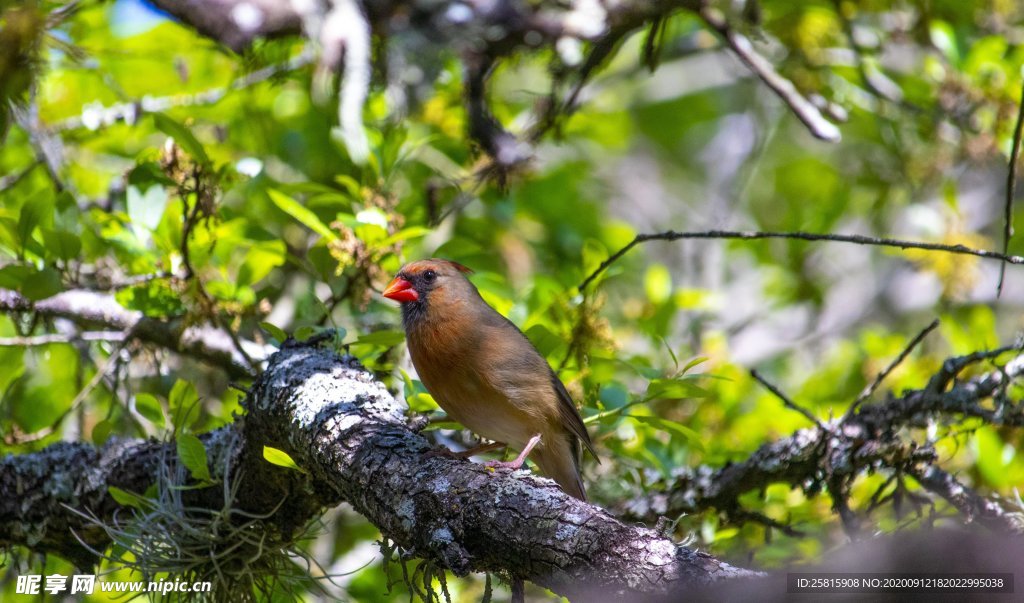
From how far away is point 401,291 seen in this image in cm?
414

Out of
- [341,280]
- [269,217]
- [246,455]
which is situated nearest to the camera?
[246,455]

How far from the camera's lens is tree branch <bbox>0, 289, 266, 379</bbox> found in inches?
162

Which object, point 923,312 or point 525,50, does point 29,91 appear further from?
point 923,312

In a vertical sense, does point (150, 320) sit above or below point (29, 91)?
below

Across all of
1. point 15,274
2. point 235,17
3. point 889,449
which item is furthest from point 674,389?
point 15,274

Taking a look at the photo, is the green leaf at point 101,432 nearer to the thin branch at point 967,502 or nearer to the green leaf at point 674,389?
the green leaf at point 674,389

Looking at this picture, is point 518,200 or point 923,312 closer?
point 518,200

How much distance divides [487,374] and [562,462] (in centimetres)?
60

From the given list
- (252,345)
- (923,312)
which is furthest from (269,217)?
(923,312)

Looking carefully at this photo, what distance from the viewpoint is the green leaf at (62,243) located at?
3699mm

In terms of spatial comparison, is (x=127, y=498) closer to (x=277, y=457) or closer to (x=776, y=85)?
(x=277, y=457)

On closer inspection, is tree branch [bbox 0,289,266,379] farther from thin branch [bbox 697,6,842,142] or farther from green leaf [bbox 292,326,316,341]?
thin branch [bbox 697,6,842,142]

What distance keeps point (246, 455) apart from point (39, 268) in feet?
4.21

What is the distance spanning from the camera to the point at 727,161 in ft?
26.0
